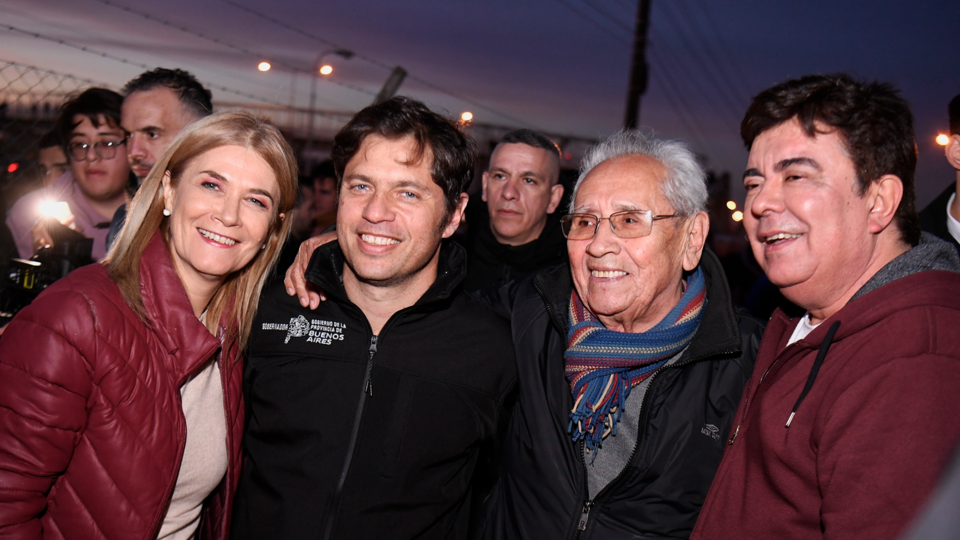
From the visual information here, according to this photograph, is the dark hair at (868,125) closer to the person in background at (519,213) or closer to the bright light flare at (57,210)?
the person in background at (519,213)

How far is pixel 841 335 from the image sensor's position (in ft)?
6.36

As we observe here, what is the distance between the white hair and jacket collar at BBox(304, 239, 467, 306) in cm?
62

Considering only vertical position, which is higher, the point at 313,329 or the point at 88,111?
the point at 88,111

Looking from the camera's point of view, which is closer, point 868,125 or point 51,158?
point 868,125

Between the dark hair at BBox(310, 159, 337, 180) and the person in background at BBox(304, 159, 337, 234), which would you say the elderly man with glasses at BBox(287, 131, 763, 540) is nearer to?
the person in background at BBox(304, 159, 337, 234)

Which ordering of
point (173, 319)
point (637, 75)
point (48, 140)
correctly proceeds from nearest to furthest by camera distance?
point (173, 319)
point (48, 140)
point (637, 75)

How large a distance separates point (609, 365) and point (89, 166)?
3.61 m

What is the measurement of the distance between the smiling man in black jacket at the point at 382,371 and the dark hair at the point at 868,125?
1.52 metres

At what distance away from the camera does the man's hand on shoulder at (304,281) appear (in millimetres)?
2855

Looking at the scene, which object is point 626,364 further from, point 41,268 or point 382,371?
point 41,268

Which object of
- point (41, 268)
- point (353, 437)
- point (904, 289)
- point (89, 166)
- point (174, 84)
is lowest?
point (353, 437)

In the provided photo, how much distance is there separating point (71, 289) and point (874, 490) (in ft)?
8.28

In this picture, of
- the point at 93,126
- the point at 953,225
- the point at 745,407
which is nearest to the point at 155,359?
the point at 745,407

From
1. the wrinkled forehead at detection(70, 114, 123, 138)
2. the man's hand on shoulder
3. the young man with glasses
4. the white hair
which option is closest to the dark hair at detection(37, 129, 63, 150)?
the young man with glasses
